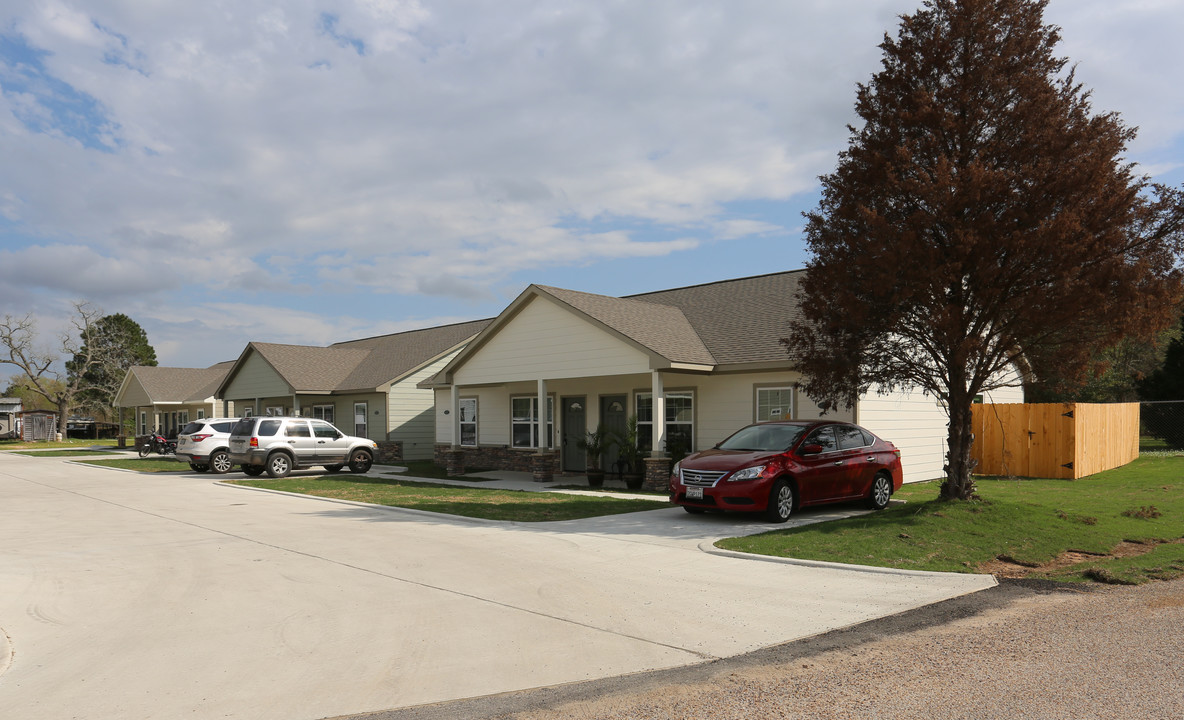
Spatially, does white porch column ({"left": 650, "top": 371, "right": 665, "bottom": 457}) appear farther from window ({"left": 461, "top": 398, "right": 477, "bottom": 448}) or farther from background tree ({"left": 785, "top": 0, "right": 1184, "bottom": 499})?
window ({"left": 461, "top": 398, "right": 477, "bottom": 448})

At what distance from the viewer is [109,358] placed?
75.3 m

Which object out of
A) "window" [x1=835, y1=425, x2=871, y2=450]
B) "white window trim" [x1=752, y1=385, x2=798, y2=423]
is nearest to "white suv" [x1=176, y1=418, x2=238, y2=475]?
"white window trim" [x1=752, y1=385, x2=798, y2=423]

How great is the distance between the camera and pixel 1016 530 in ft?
37.3

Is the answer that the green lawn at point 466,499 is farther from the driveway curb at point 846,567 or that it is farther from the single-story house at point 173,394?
the single-story house at point 173,394

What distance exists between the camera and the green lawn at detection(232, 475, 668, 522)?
15016mm

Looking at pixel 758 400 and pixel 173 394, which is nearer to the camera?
pixel 758 400

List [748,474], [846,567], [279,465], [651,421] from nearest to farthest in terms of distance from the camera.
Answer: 1. [846,567]
2. [748,474]
3. [651,421]
4. [279,465]

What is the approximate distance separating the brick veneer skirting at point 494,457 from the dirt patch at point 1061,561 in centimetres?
1661

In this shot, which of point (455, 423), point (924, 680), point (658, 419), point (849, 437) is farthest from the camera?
point (455, 423)

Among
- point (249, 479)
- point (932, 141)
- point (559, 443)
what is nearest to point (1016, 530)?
point (932, 141)

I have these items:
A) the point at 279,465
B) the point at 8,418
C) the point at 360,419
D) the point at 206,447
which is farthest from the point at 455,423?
the point at 8,418

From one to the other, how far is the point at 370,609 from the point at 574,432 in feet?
56.2

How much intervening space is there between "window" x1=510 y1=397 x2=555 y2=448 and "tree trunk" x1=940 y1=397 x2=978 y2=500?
45.3 ft

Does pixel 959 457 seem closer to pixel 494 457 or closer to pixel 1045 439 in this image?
pixel 1045 439
